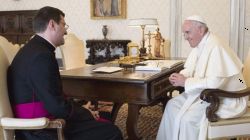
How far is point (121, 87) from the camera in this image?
8.70 feet

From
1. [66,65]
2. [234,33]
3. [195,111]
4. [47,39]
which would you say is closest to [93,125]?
[47,39]

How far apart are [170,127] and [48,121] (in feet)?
3.82

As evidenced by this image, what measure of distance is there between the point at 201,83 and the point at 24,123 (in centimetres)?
137

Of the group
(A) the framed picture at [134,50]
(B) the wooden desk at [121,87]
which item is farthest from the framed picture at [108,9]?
(B) the wooden desk at [121,87]

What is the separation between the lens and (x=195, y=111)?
8.68ft

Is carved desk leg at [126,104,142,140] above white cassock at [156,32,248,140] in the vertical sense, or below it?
below

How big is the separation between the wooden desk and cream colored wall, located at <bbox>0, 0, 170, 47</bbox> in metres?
4.52

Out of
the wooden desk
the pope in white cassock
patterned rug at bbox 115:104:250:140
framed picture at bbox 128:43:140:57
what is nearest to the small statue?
framed picture at bbox 128:43:140:57

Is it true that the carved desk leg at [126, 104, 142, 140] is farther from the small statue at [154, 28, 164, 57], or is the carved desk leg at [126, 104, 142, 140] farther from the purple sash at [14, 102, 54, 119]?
the small statue at [154, 28, 164, 57]

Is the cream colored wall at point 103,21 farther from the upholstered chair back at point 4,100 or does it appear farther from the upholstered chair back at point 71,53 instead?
the upholstered chair back at point 4,100

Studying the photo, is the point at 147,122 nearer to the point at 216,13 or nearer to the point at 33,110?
the point at 33,110

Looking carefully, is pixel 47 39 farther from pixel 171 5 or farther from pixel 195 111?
pixel 171 5

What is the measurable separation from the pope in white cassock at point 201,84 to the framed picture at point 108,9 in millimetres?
4982

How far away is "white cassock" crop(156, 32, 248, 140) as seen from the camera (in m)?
2.57
